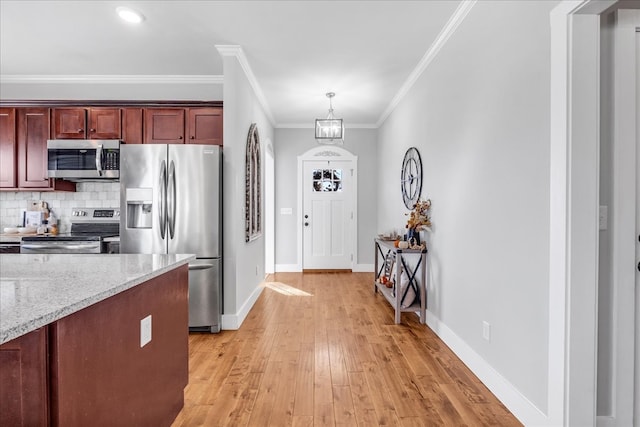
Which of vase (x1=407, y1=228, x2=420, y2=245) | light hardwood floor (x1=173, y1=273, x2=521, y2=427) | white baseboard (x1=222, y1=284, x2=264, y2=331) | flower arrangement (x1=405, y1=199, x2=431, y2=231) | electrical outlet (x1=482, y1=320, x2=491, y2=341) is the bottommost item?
light hardwood floor (x1=173, y1=273, x2=521, y2=427)

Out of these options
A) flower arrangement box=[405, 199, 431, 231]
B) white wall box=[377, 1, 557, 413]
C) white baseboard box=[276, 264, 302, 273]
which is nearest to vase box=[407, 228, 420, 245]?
flower arrangement box=[405, 199, 431, 231]

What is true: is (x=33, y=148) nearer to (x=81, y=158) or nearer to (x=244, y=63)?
(x=81, y=158)

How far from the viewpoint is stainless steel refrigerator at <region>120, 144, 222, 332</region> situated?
3.08m

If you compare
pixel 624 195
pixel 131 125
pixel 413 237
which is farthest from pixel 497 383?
pixel 131 125

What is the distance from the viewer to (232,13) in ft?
8.68

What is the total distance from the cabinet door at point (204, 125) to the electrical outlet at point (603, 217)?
3361 mm

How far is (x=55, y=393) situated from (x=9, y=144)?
413 centimetres

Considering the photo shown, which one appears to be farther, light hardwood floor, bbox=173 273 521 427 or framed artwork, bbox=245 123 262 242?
framed artwork, bbox=245 123 262 242

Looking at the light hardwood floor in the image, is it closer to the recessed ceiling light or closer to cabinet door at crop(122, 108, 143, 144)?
cabinet door at crop(122, 108, 143, 144)

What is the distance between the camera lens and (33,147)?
3.77 metres

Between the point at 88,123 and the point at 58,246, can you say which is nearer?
→ the point at 58,246

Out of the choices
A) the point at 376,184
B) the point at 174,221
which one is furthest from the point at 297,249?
the point at 174,221

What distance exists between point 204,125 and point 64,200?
1969 millimetres

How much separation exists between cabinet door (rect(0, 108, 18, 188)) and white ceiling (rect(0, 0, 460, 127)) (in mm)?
556
